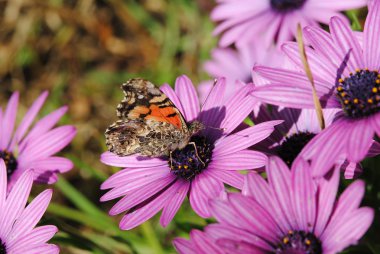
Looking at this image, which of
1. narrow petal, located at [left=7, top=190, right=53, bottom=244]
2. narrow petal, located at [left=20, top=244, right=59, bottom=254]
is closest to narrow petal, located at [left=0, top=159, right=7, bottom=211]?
narrow petal, located at [left=7, top=190, right=53, bottom=244]

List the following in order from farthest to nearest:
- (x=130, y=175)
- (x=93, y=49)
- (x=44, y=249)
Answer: (x=93, y=49) < (x=130, y=175) < (x=44, y=249)

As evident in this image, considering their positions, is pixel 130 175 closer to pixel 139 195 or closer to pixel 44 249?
pixel 139 195

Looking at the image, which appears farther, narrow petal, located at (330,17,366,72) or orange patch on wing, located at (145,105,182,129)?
orange patch on wing, located at (145,105,182,129)

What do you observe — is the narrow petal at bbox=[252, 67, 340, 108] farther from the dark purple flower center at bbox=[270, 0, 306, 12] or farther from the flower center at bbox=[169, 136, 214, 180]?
the dark purple flower center at bbox=[270, 0, 306, 12]

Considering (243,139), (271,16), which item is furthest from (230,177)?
(271,16)

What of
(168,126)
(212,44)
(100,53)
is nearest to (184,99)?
(168,126)

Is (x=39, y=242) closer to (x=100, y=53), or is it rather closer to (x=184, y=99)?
(x=184, y=99)
